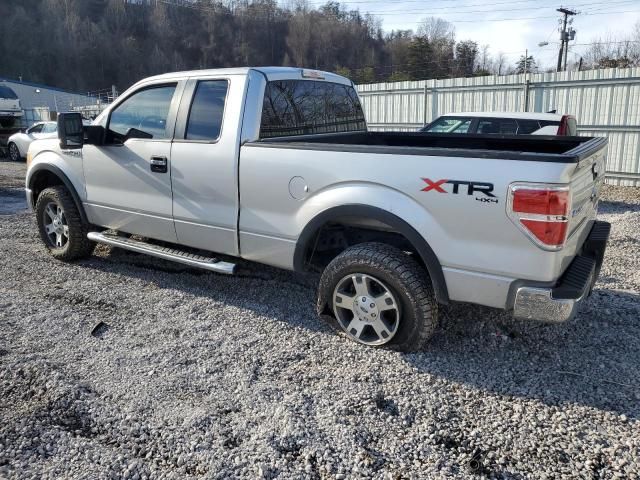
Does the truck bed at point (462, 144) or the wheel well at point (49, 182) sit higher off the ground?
the truck bed at point (462, 144)

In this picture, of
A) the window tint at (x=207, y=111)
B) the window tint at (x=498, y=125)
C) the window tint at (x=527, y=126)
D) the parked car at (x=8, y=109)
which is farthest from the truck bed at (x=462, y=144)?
the parked car at (x=8, y=109)

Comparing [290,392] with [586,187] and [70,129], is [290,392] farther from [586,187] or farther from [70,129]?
[70,129]

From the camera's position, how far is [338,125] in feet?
17.0

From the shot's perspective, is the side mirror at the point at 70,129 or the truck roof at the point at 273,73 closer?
the truck roof at the point at 273,73

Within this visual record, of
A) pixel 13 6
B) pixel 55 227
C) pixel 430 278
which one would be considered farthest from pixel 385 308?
pixel 13 6

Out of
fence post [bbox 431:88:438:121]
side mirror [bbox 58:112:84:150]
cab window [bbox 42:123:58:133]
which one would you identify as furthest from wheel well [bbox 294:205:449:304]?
cab window [bbox 42:123:58:133]

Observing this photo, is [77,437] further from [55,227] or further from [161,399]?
[55,227]

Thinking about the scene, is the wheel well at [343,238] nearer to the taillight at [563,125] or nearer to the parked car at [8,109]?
the taillight at [563,125]

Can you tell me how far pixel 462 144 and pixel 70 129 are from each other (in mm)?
3748

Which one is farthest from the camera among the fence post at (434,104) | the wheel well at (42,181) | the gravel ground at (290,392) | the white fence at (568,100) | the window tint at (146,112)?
the fence post at (434,104)

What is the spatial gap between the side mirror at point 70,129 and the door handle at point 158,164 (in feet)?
3.11

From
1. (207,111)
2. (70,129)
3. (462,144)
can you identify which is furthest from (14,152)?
(462,144)

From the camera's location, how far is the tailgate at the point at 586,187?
3084 millimetres

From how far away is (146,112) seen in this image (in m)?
4.95
